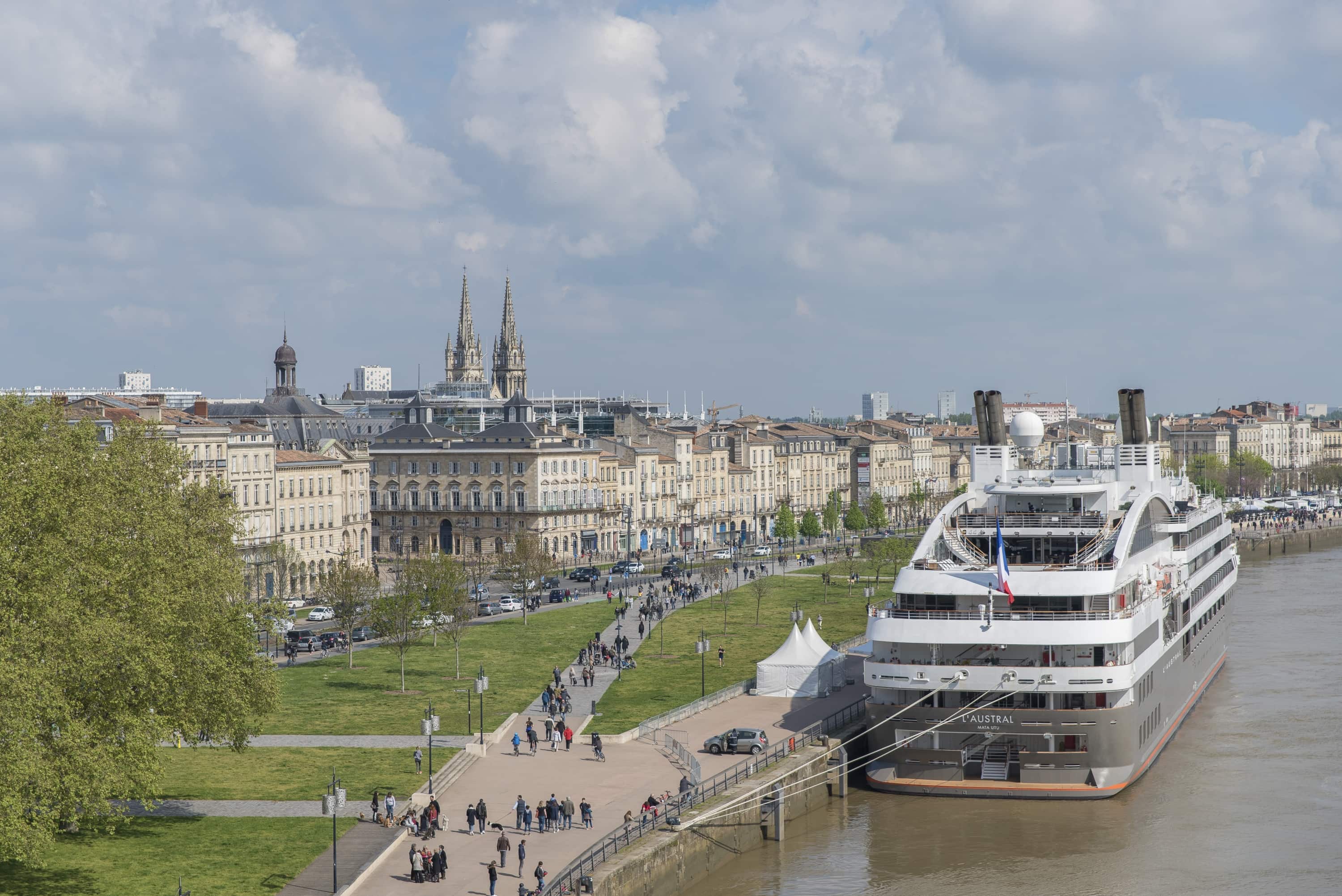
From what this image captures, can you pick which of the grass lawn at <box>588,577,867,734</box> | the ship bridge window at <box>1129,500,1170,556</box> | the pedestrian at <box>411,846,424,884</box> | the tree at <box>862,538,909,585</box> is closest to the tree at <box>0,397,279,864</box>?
the pedestrian at <box>411,846,424,884</box>

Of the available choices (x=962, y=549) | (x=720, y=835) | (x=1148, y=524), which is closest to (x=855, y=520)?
(x=1148, y=524)

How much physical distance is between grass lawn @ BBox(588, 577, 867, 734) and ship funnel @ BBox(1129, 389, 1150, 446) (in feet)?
49.5

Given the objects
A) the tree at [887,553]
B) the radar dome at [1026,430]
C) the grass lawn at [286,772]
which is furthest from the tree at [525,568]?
the grass lawn at [286,772]

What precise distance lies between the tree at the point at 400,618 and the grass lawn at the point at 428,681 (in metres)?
1.29

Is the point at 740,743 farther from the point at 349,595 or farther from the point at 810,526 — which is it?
the point at 810,526

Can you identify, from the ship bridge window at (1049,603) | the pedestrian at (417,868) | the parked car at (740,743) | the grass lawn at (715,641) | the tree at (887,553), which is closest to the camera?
the pedestrian at (417,868)

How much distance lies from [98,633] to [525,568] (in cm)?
6384

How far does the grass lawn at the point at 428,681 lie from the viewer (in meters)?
65.8

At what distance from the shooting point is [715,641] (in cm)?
9325

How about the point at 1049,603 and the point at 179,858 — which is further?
the point at 1049,603

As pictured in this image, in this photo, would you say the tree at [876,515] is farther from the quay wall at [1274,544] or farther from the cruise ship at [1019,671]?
the cruise ship at [1019,671]

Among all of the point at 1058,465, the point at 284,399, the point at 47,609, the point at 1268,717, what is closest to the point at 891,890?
the point at 47,609

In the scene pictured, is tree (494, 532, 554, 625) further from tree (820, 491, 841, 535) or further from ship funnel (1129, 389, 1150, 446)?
tree (820, 491, 841, 535)

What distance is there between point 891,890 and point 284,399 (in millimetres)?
114970
